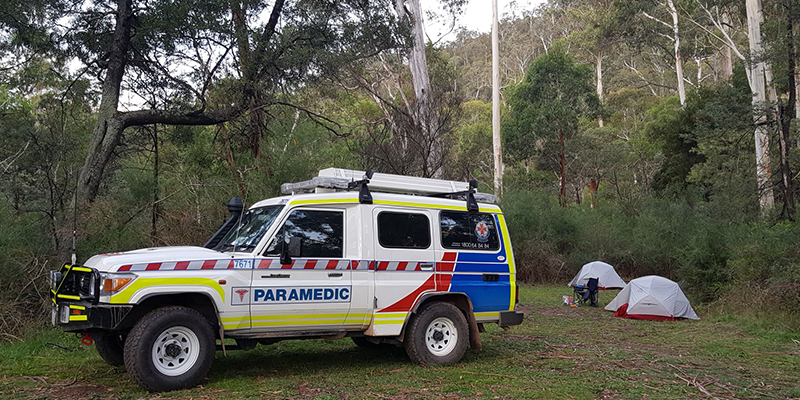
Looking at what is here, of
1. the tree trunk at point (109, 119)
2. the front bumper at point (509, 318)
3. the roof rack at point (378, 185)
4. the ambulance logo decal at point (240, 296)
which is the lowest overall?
the front bumper at point (509, 318)

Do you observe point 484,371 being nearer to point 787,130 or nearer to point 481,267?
point 481,267

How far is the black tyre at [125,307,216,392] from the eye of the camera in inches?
263

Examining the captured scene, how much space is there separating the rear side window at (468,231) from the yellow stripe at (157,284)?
3.07 m

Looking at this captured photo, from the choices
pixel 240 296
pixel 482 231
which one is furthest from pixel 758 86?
pixel 240 296

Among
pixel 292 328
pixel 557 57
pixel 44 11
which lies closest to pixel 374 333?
pixel 292 328

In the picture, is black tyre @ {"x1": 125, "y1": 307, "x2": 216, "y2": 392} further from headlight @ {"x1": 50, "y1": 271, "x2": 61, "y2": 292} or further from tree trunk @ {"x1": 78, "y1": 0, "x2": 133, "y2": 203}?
tree trunk @ {"x1": 78, "y1": 0, "x2": 133, "y2": 203}

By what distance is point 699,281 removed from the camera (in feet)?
56.9

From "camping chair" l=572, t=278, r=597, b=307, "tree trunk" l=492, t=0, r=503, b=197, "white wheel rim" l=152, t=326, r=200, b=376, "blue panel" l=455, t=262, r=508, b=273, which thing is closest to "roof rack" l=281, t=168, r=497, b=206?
"blue panel" l=455, t=262, r=508, b=273

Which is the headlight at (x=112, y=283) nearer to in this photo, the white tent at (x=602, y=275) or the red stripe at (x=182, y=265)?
the red stripe at (x=182, y=265)

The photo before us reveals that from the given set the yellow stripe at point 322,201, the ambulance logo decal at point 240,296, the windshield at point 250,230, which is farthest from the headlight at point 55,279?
the yellow stripe at point 322,201

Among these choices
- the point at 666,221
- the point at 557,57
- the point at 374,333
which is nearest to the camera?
the point at 374,333

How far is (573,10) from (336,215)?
4639cm

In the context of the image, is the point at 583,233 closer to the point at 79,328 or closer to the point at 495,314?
the point at 495,314

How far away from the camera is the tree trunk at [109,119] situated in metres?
12.6
